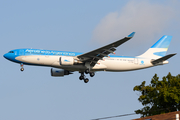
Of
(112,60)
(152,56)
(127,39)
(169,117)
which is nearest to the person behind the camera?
(169,117)

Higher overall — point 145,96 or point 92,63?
point 92,63

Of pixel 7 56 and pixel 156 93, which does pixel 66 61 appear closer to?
pixel 7 56

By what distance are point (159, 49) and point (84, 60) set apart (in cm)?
1406

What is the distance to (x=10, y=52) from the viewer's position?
4866 cm

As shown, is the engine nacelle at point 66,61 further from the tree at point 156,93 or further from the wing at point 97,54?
the tree at point 156,93

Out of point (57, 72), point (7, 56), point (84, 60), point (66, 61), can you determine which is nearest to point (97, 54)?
point (84, 60)

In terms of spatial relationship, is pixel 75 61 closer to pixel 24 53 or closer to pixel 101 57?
pixel 101 57

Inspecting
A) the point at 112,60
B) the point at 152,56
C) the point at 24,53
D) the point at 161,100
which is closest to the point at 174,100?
the point at 161,100

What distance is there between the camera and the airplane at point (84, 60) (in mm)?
47062

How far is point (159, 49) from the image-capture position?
5600 cm

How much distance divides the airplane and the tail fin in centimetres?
47

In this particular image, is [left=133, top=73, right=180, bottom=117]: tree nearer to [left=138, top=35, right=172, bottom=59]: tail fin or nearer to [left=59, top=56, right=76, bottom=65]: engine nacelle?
[left=138, top=35, right=172, bottom=59]: tail fin

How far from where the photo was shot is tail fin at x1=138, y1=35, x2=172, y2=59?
54297mm

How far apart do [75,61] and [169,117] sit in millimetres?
16220
